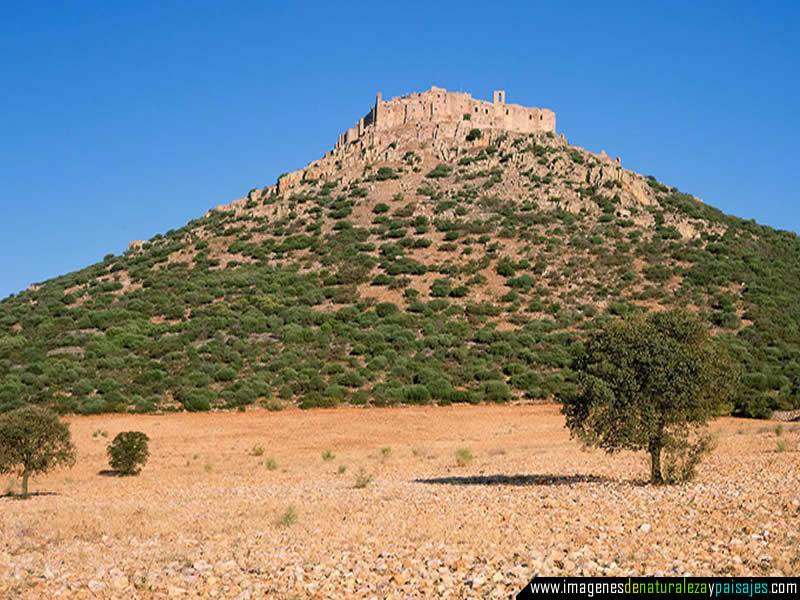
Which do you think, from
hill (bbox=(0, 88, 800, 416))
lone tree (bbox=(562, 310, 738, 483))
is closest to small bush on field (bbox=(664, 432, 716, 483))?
lone tree (bbox=(562, 310, 738, 483))

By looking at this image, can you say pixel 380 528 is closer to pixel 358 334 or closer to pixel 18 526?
pixel 18 526

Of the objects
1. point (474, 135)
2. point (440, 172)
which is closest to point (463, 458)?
point (440, 172)

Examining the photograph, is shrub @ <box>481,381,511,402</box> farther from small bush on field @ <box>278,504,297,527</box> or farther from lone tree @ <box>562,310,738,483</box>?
small bush on field @ <box>278,504,297,527</box>

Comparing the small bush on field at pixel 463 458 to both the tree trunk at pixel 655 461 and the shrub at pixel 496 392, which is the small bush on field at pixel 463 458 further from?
the shrub at pixel 496 392

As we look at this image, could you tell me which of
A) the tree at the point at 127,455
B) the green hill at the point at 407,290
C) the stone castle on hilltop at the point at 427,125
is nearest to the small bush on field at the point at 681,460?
the tree at the point at 127,455

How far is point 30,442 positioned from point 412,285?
37.5 m

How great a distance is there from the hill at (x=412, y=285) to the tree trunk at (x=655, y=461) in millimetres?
18043

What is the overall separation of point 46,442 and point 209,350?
83.1ft

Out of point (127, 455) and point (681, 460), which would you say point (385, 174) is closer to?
point (127, 455)

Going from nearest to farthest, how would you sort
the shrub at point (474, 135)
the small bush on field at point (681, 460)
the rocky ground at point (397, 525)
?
1. the rocky ground at point (397, 525)
2. the small bush on field at point (681, 460)
3. the shrub at point (474, 135)

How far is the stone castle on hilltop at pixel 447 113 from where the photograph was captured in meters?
79.4

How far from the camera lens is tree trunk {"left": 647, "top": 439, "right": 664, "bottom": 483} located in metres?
16.1

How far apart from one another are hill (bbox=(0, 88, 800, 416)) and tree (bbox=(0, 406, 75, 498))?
17.9 metres

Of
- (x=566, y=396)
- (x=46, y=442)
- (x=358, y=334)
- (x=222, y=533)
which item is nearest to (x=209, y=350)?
(x=358, y=334)
